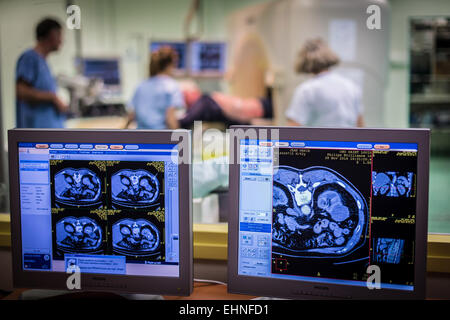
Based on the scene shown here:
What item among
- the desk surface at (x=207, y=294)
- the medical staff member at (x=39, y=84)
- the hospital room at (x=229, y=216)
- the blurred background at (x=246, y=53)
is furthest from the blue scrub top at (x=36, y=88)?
the desk surface at (x=207, y=294)

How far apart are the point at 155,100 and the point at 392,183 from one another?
7.87 ft

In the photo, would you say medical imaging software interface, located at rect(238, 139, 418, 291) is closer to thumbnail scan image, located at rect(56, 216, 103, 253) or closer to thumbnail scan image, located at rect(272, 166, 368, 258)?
thumbnail scan image, located at rect(272, 166, 368, 258)

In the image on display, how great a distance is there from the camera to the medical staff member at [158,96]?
2.97 meters

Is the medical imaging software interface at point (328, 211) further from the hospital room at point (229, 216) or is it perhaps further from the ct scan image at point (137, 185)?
the ct scan image at point (137, 185)

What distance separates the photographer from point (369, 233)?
2.75ft

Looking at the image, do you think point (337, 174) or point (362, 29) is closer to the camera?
point (337, 174)

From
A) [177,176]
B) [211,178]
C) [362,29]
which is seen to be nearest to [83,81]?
[362,29]

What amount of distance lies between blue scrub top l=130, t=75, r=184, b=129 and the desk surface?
2099 mm

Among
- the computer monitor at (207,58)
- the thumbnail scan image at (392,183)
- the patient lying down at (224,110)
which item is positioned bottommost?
the thumbnail scan image at (392,183)

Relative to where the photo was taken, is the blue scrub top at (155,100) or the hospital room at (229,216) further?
the blue scrub top at (155,100)

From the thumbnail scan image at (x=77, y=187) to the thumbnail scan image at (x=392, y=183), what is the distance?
556 millimetres

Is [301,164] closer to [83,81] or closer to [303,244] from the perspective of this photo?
[303,244]

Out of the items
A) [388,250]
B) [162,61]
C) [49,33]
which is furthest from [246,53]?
[388,250]

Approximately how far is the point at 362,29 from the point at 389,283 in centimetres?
300
